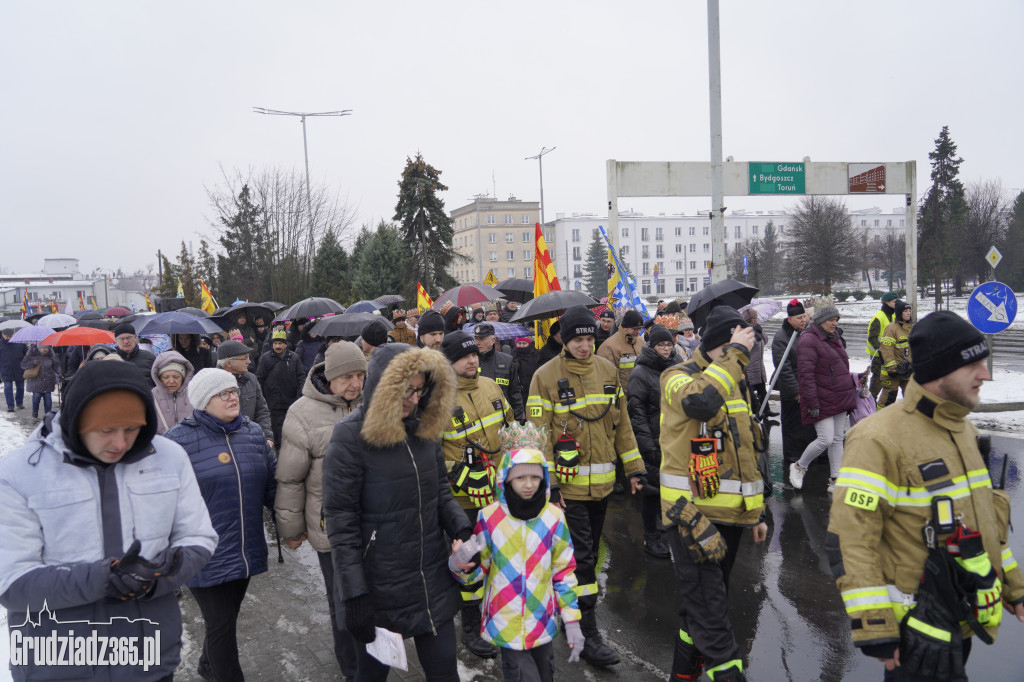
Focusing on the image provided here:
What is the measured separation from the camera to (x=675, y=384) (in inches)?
154

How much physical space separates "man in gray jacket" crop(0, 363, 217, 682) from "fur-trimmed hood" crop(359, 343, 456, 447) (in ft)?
2.96

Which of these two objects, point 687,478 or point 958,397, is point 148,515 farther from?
point 958,397

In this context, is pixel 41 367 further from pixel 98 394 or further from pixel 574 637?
pixel 574 637

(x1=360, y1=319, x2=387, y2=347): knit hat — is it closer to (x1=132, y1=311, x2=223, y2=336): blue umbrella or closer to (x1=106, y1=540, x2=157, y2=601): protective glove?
(x1=132, y1=311, x2=223, y2=336): blue umbrella

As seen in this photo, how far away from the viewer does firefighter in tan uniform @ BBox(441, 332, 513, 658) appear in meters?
4.48

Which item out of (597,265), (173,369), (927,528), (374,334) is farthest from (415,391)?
(597,265)

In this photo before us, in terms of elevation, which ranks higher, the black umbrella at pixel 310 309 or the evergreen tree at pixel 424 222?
the evergreen tree at pixel 424 222

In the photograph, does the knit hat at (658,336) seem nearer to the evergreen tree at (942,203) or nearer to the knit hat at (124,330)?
the knit hat at (124,330)

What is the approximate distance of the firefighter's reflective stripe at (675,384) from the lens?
12.6 feet

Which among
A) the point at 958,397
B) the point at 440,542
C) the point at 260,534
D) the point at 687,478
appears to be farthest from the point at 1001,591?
the point at 260,534

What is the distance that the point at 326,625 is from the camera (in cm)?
501

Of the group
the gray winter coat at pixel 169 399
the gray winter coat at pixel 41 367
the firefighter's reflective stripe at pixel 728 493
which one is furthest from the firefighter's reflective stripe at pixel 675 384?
the gray winter coat at pixel 41 367

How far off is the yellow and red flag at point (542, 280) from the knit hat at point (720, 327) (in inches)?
165

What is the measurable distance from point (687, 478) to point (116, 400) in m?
2.87
